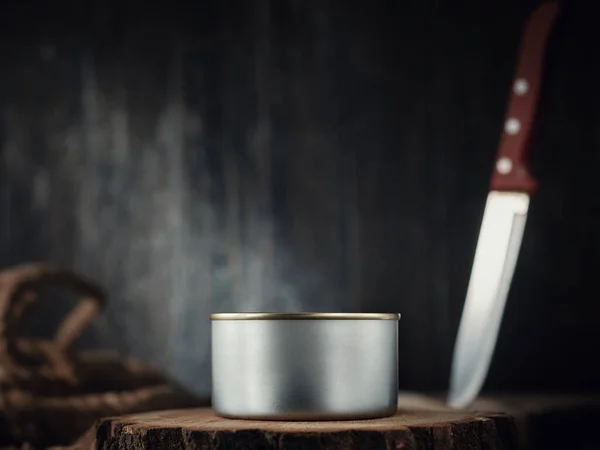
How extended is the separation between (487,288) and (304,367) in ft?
1.65

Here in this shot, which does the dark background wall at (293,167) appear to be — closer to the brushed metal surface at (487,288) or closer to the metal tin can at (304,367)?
the brushed metal surface at (487,288)

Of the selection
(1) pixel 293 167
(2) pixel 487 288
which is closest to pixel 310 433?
(2) pixel 487 288

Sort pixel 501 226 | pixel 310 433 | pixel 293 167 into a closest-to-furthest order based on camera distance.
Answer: pixel 310 433 → pixel 501 226 → pixel 293 167

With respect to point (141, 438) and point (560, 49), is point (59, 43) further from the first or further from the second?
point (141, 438)

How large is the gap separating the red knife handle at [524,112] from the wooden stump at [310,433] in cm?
42

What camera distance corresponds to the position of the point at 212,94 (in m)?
1.60

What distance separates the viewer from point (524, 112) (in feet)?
4.19

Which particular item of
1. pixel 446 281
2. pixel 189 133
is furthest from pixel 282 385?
pixel 189 133

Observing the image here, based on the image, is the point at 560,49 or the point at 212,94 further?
the point at 212,94

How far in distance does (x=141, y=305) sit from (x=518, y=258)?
625 millimetres

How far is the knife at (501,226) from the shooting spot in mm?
1260

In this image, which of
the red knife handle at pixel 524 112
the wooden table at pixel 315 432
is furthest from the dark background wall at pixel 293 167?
the wooden table at pixel 315 432

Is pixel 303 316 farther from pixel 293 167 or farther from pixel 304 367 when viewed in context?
pixel 293 167

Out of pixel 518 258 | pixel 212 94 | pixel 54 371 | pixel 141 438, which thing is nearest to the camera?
pixel 141 438
